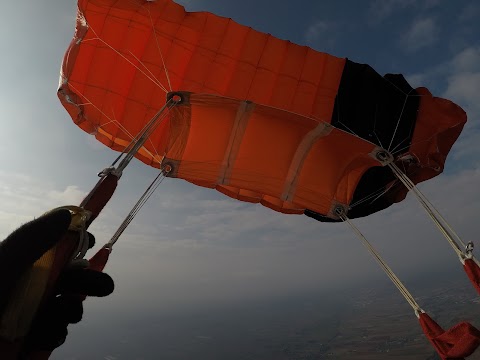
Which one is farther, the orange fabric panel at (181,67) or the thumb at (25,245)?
the orange fabric panel at (181,67)

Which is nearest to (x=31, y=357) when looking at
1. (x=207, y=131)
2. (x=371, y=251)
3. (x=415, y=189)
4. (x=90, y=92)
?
(x=207, y=131)

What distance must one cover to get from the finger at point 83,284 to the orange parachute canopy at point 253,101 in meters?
4.16

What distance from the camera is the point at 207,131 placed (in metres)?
6.72

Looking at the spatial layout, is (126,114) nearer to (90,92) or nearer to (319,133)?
(90,92)

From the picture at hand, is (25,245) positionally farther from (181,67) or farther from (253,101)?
(181,67)

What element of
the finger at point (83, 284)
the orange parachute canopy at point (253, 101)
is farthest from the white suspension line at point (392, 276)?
the finger at point (83, 284)

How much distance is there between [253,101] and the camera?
7695 millimetres

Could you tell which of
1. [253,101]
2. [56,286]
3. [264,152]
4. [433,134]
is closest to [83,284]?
[56,286]

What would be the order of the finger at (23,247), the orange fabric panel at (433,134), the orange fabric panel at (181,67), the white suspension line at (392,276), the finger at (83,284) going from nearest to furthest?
the finger at (23,247)
the finger at (83,284)
the white suspension line at (392,276)
the orange fabric panel at (433,134)
the orange fabric panel at (181,67)

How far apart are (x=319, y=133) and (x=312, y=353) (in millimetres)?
176209

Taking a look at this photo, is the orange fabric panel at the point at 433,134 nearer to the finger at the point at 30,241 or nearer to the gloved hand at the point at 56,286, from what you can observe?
the gloved hand at the point at 56,286

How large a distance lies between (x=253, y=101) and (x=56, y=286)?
6015mm

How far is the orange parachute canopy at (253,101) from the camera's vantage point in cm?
691

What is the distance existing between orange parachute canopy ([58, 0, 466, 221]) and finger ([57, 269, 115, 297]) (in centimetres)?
416
